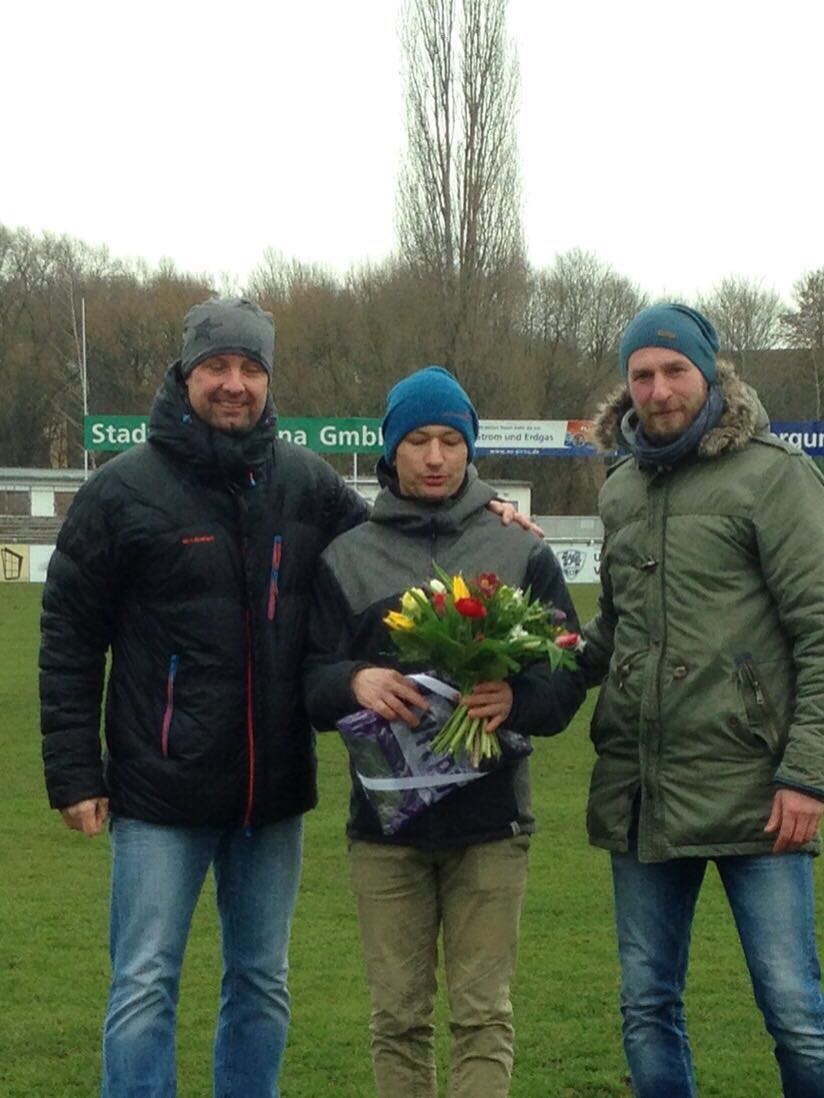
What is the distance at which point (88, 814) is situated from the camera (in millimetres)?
3830

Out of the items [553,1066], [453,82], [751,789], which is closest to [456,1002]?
[751,789]

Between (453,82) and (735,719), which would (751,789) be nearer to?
(735,719)

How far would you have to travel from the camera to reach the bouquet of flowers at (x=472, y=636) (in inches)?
138

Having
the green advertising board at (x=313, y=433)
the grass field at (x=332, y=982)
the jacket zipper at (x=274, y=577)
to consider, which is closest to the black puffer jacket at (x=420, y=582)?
the jacket zipper at (x=274, y=577)

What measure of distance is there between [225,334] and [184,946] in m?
1.51

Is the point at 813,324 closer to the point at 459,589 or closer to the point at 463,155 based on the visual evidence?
the point at 463,155

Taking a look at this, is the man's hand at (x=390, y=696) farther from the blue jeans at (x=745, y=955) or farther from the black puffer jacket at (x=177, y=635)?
the blue jeans at (x=745, y=955)

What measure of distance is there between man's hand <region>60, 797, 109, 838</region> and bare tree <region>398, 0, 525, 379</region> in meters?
39.7

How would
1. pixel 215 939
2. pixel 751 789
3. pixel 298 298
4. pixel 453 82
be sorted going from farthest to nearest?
pixel 298 298, pixel 453 82, pixel 215 939, pixel 751 789

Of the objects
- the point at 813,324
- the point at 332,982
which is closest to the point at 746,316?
the point at 813,324

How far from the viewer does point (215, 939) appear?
6672mm

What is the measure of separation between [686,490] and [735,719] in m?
0.55

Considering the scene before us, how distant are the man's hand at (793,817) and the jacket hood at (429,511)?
993mm

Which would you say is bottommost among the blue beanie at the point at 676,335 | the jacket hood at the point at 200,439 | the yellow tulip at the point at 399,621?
the yellow tulip at the point at 399,621
